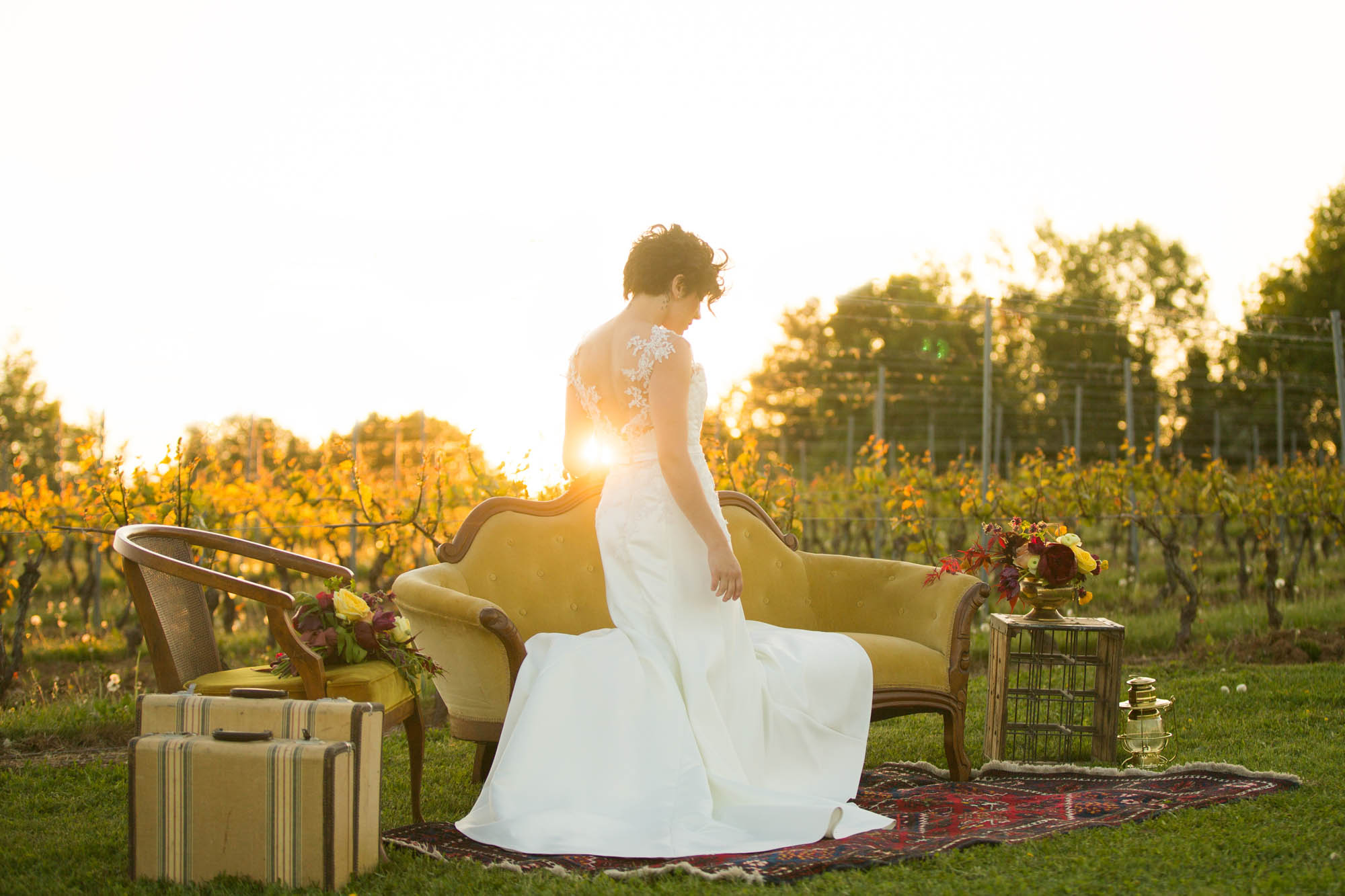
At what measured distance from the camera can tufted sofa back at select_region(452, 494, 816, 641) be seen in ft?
11.7

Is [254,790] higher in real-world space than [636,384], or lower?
lower

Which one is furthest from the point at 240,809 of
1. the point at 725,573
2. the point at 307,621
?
the point at 725,573

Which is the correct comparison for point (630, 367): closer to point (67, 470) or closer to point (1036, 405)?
point (67, 470)

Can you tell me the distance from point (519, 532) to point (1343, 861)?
8.55ft

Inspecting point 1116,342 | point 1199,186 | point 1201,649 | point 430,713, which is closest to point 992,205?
point 1116,342

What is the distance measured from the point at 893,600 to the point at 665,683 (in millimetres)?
1244

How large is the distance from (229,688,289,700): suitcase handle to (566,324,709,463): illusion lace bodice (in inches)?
49.3

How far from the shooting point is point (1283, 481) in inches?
320

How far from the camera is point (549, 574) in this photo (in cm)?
367

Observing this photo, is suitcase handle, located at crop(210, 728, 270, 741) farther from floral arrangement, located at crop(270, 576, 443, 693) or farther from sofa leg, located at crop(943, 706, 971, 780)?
sofa leg, located at crop(943, 706, 971, 780)

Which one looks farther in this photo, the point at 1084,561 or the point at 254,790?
the point at 1084,561

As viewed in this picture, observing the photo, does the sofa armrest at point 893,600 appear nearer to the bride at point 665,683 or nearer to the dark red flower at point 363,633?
the bride at point 665,683

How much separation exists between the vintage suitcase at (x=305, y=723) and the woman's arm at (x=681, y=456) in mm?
1052

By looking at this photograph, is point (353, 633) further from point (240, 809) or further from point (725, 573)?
point (725, 573)
